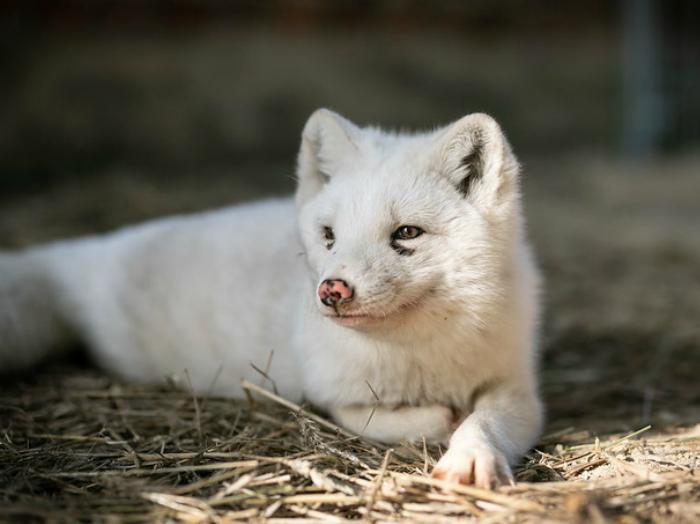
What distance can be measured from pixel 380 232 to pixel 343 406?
30.0 inches

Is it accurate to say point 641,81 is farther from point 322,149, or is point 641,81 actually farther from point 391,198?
point 391,198

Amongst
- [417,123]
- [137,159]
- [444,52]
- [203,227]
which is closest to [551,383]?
[203,227]

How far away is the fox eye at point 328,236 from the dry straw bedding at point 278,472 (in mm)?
649

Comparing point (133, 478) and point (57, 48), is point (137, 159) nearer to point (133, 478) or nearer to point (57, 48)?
point (57, 48)

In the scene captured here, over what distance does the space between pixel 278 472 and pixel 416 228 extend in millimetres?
975

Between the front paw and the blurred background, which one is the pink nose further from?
the blurred background

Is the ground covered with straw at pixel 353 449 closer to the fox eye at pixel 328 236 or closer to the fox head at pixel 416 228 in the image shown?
the fox head at pixel 416 228

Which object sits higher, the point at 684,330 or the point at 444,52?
the point at 444,52

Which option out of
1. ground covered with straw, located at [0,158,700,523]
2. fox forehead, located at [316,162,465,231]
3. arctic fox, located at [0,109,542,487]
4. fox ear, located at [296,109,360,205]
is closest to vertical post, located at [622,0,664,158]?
ground covered with straw, located at [0,158,700,523]

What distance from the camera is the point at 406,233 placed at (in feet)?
9.48

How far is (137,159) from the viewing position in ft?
27.2

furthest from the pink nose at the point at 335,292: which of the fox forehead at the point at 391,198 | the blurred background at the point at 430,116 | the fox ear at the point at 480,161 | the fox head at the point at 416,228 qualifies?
the blurred background at the point at 430,116

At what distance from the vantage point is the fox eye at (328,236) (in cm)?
305

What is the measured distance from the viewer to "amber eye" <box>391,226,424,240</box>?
289cm
